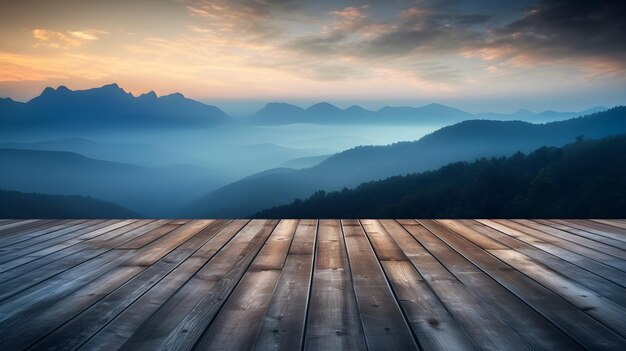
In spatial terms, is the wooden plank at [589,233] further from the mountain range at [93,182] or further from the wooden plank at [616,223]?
the mountain range at [93,182]

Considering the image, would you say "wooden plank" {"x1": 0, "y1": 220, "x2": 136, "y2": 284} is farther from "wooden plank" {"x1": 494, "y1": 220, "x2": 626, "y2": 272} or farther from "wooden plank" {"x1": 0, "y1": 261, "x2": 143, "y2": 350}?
"wooden plank" {"x1": 494, "y1": 220, "x2": 626, "y2": 272}

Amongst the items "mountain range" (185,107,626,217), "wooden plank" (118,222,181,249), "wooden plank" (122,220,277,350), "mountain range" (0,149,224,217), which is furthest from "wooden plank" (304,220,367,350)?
"mountain range" (0,149,224,217)

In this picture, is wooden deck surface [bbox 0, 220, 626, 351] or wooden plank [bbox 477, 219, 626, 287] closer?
wooden deck surface [bbox 0, 220, 626, 351]

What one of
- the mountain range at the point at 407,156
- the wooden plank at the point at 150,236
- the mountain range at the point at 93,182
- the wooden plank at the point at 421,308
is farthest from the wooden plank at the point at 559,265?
the mountain range at the point at 93,182

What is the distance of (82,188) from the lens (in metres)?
145

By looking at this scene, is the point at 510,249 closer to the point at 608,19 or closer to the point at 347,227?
the point at 347,227

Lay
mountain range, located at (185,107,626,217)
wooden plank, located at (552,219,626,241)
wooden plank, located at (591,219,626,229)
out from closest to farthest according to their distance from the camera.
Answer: wooden plank, located at (552,219,626,241) < wooden plank, located at (591,219,626,229) < mountain range, located at (185,107,626,217)

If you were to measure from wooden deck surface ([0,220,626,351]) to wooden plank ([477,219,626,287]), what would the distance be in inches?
0.5

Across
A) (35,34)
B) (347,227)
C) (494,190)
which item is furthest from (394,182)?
(347,227)

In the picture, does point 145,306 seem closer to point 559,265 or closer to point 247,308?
→ point 247,308

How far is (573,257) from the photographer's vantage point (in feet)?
8.36

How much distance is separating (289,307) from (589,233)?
119 inches

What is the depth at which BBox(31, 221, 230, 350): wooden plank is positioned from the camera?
4.44ft

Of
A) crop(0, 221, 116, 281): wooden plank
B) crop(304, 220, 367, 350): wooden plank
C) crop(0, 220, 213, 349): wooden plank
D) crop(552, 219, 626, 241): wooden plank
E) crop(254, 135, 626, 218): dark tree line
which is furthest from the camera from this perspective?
crop(254, 135, 626, 218): dark tree line
